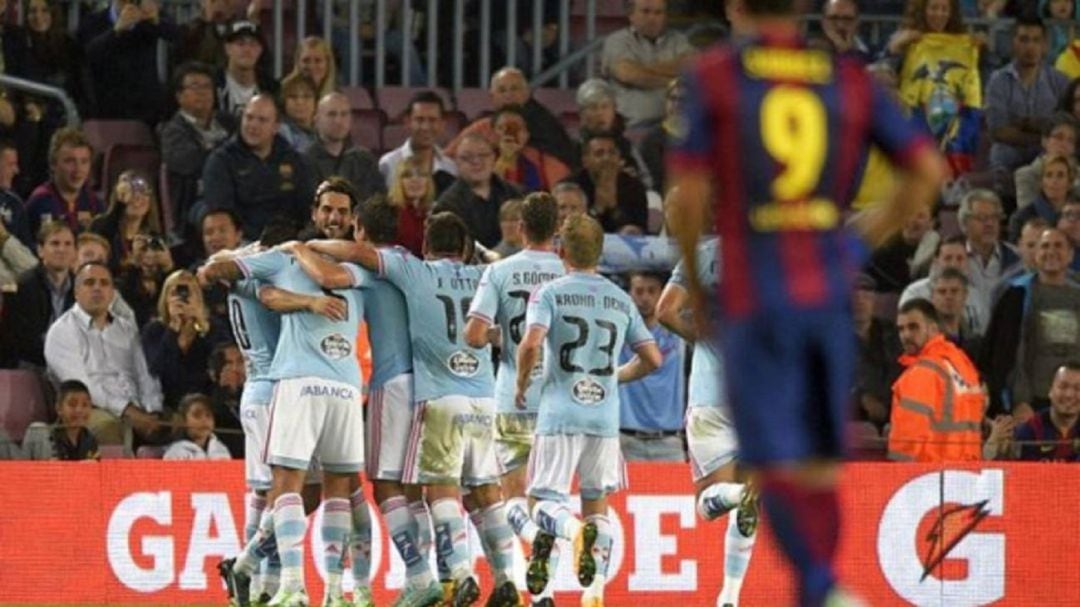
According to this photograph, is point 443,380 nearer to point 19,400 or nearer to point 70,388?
point 70,388

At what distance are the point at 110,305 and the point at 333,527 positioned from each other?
12.1 ft

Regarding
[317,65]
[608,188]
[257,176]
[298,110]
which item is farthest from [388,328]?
[317,65]

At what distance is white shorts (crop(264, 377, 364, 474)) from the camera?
45.4 feet

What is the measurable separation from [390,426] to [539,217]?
1355 millimetres

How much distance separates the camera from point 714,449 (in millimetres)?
14578

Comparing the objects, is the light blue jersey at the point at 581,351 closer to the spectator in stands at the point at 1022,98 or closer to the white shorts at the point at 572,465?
the white shorts at the point at 572,465

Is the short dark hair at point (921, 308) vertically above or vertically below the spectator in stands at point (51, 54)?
below

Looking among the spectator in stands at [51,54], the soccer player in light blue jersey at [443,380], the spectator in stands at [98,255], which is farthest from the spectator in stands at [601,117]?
the soccer player in light blue jersey at [443,380]

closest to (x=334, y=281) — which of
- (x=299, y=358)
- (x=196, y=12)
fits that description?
(x=299, y=358)

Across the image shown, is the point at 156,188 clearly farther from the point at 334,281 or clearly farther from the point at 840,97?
the point at 840,97

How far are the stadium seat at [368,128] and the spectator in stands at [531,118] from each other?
700 mm

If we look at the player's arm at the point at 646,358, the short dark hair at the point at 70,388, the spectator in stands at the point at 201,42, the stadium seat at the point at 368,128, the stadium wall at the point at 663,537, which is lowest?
the stadium wall at the point at 663,537

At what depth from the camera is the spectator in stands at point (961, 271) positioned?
1823 cm

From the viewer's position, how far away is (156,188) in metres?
19.0
